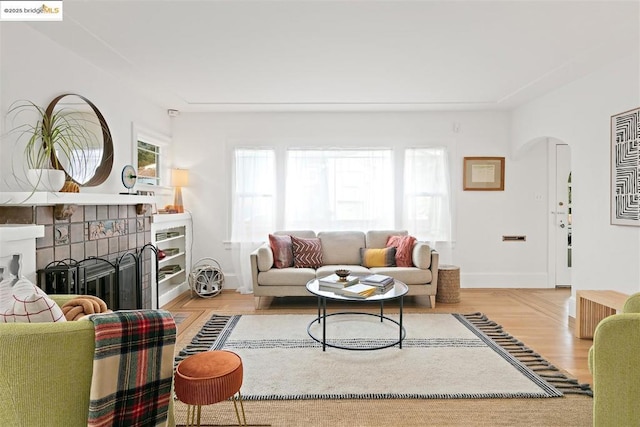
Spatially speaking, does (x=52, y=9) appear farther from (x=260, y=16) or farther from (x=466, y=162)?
(x=466, y=162)

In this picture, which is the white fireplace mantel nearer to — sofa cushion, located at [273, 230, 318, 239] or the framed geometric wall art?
sofa cushion, located at [273, 230, 318, 239]

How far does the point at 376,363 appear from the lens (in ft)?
8.93

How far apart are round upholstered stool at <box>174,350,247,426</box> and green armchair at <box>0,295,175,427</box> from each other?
364 millimetres

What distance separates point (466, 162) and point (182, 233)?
406 cm

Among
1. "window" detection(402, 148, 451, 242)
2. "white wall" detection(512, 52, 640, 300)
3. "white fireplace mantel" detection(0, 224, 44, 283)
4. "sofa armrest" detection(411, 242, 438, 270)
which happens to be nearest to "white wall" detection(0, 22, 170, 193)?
"white fireplace mantel" detection(0, 224, 44, 283)

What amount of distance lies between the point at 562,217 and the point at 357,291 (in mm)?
3808

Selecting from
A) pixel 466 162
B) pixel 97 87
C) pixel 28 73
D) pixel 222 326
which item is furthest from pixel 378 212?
pixel 28 73

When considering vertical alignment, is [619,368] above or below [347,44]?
below

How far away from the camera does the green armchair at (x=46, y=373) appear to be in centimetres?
128

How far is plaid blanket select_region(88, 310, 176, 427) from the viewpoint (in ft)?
4.35

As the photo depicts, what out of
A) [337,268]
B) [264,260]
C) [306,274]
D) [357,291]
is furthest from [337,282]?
[264,260]

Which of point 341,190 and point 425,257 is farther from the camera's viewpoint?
point 341,190

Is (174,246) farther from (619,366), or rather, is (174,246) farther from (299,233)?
(619,366)

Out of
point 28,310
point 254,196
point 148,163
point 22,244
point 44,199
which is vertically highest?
point 148,163
